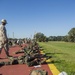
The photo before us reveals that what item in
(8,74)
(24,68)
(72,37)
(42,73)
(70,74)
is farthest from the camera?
(72,37)

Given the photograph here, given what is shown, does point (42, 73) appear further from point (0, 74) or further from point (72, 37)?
point (72, 37)

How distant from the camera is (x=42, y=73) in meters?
6.72

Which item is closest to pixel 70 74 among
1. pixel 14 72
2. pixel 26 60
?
pixel 14 72

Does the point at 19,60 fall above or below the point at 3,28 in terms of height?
below

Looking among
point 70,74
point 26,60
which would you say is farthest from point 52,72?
point 26,60

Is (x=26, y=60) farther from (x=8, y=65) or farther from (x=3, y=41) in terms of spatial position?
(x=3, y=41)

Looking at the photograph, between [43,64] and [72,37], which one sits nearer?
[43,64]

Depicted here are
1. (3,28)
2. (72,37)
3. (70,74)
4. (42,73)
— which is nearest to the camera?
(42,73)

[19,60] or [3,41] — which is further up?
[3,41]

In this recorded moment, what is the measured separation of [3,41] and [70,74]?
6331mm

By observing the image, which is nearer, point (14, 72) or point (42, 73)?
point (42, 73)

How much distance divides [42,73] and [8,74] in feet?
11.6

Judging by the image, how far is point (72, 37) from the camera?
143 m

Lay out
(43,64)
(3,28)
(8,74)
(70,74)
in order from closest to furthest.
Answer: (70,74) < (8,74) < (43,64) < (3,28)
